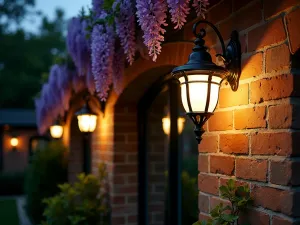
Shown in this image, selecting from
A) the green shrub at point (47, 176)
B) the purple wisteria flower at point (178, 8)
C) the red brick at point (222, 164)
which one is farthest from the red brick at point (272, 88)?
the green shrub at point (47, 176)

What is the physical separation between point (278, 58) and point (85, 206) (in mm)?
2990

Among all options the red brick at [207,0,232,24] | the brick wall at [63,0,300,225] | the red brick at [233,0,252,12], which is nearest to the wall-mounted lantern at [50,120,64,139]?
the brick wall at [63,0,300,225]

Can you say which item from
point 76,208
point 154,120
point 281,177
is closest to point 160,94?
point 154,120

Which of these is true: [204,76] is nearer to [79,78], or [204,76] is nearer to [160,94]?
[160,94]

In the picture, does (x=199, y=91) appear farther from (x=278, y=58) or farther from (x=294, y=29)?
(x=294, y=29)

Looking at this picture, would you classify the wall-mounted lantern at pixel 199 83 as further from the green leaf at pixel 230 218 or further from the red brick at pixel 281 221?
the red brick at pixel 281 221

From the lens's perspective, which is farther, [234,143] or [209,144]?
[209,144]

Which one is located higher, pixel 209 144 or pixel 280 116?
pixel 280 116

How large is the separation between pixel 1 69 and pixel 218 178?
21.3 metres

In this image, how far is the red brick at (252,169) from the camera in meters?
1.73

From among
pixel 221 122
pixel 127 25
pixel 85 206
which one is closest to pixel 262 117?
pixel 221 122

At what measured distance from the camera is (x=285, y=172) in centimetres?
158

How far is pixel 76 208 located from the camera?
4.14 m

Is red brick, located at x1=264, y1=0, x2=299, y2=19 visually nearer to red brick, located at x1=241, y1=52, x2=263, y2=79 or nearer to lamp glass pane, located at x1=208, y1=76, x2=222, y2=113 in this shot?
red brick, located at x1=241, y1=52, x2=263, y2=79
